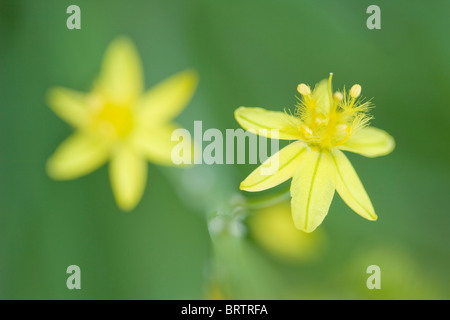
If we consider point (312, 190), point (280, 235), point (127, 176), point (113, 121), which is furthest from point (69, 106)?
point (312, 190)

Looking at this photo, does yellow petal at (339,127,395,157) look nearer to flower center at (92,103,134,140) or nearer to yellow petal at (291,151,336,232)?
yellow petal at (291,151,336,232)

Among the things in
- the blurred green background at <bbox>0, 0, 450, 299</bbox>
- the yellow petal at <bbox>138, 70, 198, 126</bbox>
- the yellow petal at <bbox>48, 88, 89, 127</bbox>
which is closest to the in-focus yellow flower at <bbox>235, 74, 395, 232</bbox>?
the blurred green background at <bbox>0, 0, 450, 299</bbox>

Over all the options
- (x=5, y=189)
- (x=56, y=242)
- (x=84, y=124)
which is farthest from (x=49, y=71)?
(x=56, y=242)

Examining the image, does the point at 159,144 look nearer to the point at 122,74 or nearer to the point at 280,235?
the point at 122,74

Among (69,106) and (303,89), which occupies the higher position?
(69,106)

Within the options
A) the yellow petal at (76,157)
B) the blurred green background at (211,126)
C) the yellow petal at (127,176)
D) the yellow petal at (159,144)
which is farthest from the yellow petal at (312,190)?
the yellow petal at (76,157)

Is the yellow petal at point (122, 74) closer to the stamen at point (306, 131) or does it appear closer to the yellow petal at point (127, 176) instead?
the yellow petal at point (127, 176)
